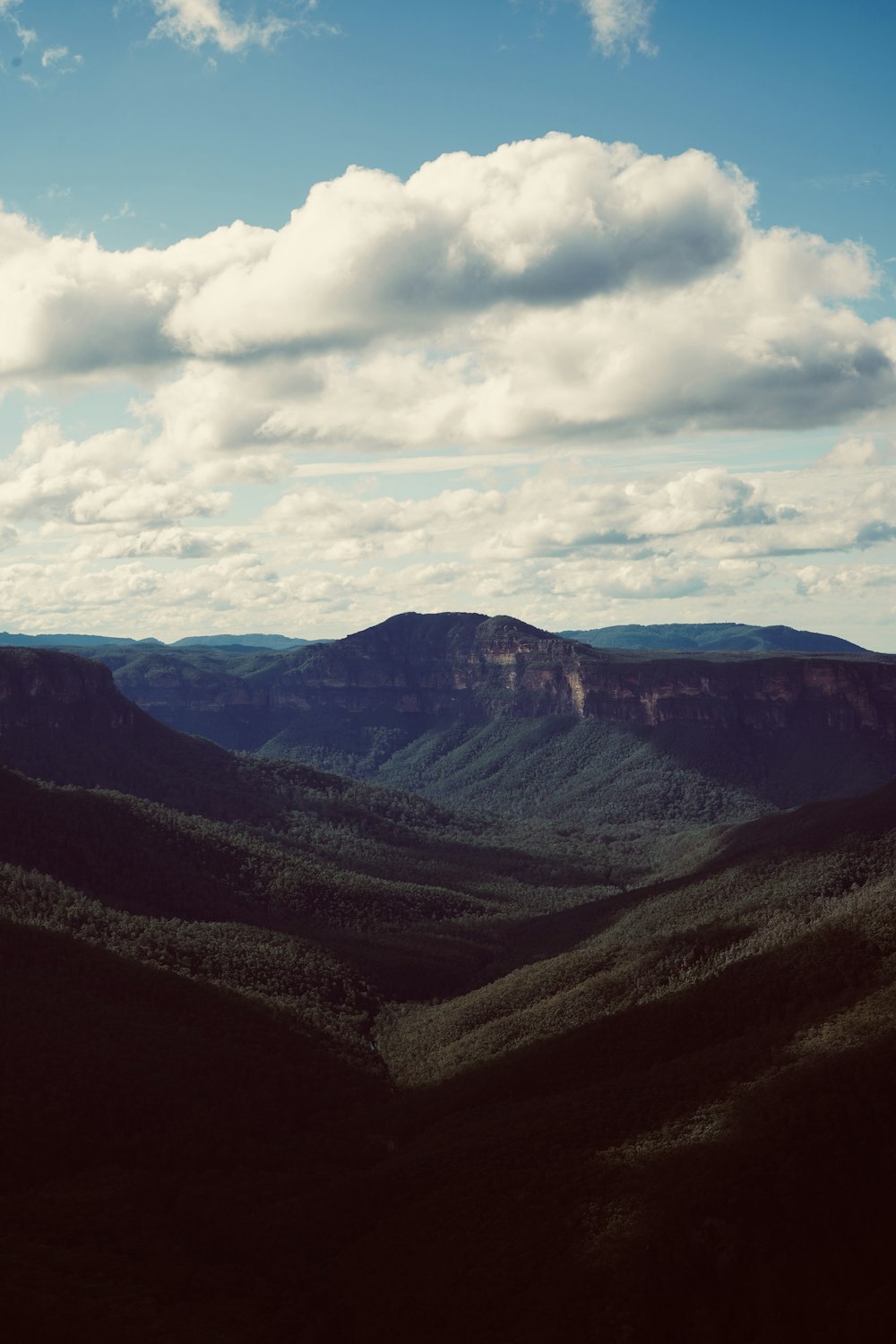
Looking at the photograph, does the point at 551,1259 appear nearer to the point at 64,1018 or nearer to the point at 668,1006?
the point at 668,1006

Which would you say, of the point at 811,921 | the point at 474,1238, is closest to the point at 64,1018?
the point at 474,1238

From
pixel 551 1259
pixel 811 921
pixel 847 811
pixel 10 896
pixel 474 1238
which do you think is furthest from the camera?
pixel 847 811

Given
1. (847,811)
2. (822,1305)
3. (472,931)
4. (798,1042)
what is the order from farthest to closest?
(472,931) < (847,811) < (798,1042) < (822,1305)

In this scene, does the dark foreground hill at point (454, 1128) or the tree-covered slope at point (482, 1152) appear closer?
the tree-covered slope at point (482, 1152)

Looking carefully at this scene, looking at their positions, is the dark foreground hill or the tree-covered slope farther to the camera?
the dark foreground hill

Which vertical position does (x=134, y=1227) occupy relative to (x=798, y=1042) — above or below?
below

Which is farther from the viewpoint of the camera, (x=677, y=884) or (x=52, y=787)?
(x=52, y=787)

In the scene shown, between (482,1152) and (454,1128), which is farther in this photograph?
(454,1128)

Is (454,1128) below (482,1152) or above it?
below
